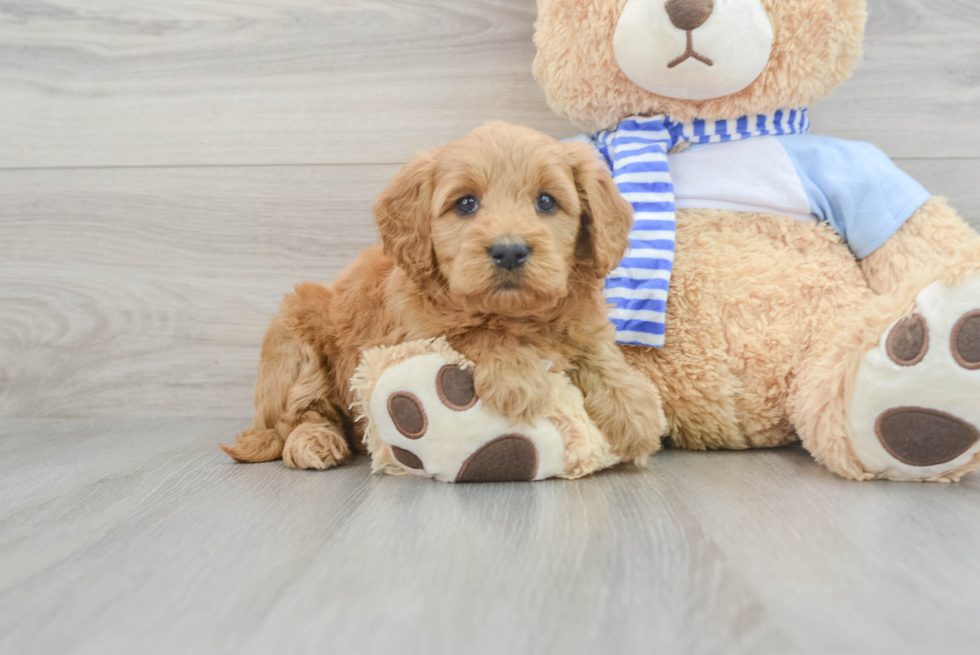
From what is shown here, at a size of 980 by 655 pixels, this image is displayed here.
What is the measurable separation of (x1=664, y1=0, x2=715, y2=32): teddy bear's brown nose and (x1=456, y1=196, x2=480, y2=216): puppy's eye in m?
0.52

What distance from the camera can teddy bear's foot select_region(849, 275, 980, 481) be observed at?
3.28 feet

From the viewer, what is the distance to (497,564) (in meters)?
0.82

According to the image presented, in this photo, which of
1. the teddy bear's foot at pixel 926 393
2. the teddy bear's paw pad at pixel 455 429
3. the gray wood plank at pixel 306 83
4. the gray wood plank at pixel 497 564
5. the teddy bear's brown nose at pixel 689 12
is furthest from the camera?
the gray wood plank at pixel 306 83

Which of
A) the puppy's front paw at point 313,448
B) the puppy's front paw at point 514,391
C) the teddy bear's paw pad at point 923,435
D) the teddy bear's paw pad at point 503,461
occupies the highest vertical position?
the puppy's front paw at point 514,391

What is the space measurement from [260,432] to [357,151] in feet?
2.59

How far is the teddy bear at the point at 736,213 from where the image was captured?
1264 mm

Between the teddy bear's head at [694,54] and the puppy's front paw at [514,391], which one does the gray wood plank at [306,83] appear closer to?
the teddy bear's head at [694,54]

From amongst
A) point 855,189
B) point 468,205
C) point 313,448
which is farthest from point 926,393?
point 313,448

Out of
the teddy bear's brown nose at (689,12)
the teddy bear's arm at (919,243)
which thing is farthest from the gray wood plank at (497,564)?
the teddy bear's brown nose at (689,12)

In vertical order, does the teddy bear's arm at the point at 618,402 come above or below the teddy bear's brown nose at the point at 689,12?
below

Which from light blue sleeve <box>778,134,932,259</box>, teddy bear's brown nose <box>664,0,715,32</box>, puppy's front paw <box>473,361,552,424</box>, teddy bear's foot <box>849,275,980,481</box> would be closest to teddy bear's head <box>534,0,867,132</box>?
teddy bear's brown nose <box>664,0,715,32</box>

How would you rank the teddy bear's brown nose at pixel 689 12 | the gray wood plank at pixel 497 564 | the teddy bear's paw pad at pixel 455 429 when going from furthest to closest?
1. the teddy bear's brown nose at pixel 689 12
2. the teddy bear's paw pad at pixel 455 429
3. the gray wood plank at pixel 497 564

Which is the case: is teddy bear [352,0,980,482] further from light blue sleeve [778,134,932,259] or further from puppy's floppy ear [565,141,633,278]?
puppy's floppy ear [565,141,633,278]

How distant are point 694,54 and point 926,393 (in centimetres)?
70
